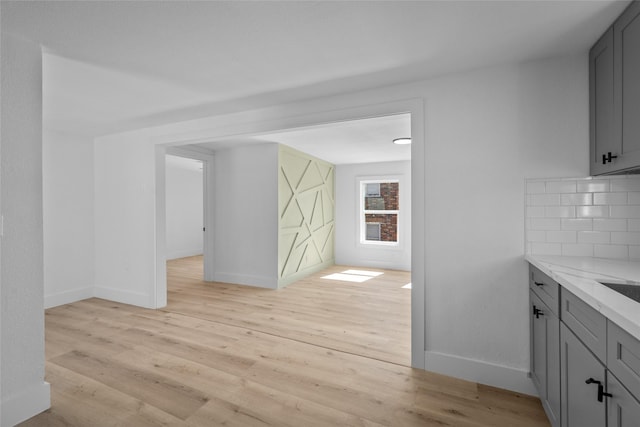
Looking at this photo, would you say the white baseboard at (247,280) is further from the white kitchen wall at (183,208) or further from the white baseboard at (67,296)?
the white kitchen wall at (183,208)

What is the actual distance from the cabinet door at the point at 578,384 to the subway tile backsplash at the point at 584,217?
789 millimetres

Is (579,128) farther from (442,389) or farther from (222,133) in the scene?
(222,133)

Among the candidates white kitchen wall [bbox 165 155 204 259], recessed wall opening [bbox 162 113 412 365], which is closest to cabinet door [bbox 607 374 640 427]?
recessed wall opening [bbox 162 113 412 365]

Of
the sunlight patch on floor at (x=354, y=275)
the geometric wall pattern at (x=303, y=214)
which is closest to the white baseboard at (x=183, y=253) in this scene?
the geometric wall pattern at (x=303, y=214)

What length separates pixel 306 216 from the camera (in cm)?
602

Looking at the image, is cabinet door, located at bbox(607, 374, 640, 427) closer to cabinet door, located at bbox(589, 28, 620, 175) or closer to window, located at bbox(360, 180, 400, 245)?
cabinet door, located at bbox(589, 28, 620, 175)

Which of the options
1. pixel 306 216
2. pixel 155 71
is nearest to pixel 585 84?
pixel 155 71

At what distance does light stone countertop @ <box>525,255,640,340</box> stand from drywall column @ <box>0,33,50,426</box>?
117 inches

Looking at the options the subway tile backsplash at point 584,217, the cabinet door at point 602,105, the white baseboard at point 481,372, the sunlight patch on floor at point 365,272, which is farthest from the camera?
the sunlight patch on floor at point 365,272

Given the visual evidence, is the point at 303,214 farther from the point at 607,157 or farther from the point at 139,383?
the point at 607,157

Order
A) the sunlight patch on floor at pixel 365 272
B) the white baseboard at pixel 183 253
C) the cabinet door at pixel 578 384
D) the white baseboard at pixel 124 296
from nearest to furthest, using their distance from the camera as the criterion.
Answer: the cabinet door at pixel 578 384 < the white baseboard at pixel 124 296 < the sunlight patch on floor at pixel 365 272 < the white baseboard at pixel 183 253

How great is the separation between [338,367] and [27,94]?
2907 mm

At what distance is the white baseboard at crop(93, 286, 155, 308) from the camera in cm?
404

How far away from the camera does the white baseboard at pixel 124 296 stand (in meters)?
4.04
